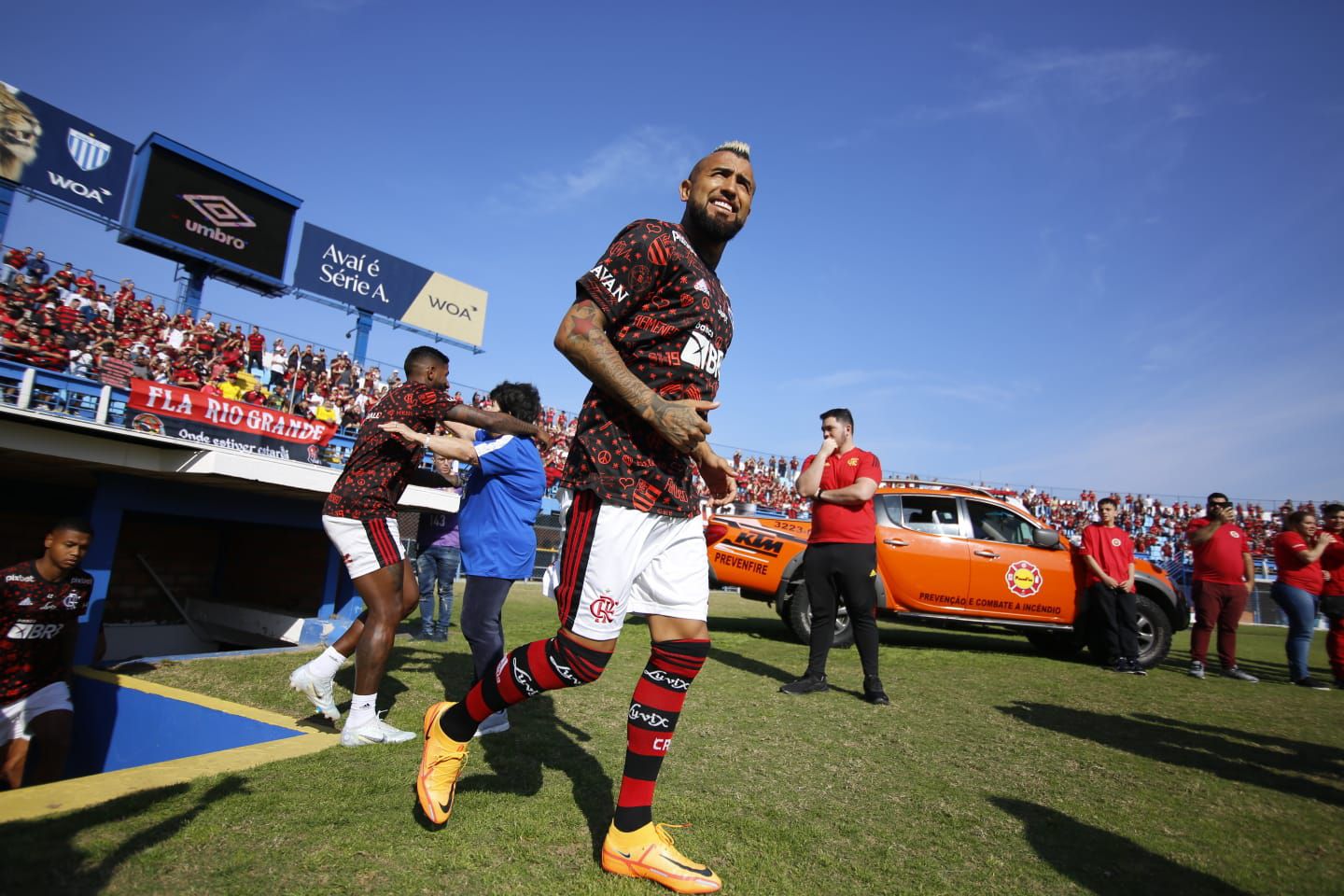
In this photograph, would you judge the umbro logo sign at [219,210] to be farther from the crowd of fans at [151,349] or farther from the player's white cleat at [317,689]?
the player's white cleat at [317,689]

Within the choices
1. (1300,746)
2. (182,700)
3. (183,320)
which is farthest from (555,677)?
(183,320)

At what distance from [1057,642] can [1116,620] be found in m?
1.20

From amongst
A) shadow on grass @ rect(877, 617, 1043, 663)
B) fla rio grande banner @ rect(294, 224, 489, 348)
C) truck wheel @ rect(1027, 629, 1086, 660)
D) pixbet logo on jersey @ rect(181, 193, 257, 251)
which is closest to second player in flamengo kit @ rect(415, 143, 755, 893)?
shadow on grass @ rect(877, 617, 1043, 663)

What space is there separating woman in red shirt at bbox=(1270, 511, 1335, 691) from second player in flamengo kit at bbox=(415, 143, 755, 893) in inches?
302

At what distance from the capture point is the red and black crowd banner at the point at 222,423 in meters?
9.06

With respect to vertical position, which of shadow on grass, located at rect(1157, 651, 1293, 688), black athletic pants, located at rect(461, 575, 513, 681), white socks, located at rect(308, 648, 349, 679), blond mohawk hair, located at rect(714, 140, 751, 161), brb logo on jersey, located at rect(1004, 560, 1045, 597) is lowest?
white socks, located at rect(308, 648, 349, 679)

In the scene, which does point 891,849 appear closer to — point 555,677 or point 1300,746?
point 555,677

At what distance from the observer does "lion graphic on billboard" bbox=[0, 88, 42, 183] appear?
55.8 feet

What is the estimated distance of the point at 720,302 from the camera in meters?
2.41

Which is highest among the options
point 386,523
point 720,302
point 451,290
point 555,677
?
point 451,290

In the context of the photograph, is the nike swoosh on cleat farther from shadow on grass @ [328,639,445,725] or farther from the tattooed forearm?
shadow on grass @ [328,639,445,725]

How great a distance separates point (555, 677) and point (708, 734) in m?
1.82

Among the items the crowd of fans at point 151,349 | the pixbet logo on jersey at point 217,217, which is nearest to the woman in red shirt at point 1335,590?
the crowd of fans at point 151,349

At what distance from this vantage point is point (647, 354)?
2.25 meters
